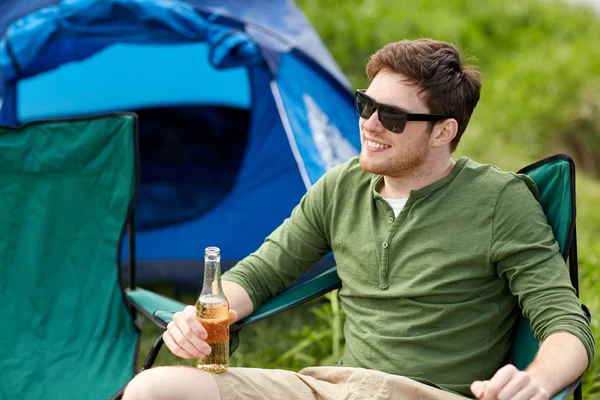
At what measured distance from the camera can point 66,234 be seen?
2.88 metres

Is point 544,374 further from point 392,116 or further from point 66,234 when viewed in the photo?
point 66,234

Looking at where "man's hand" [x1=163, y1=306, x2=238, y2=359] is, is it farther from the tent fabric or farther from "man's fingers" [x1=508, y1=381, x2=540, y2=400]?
the tent fabric

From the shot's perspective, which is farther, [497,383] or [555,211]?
[555,211]

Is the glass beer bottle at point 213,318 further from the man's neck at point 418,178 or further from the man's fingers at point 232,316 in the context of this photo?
the man's neck at point 418,178

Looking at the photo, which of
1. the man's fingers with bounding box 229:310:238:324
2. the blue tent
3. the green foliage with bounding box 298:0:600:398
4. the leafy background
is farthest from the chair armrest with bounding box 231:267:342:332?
the green foliage with bounding box 298:0:600:398

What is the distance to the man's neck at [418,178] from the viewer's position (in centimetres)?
219

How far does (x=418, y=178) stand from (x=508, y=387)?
2.12 ft

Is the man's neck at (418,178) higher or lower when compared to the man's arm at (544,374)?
higher

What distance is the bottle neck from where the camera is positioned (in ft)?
6.60

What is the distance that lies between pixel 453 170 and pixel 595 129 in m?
4.33

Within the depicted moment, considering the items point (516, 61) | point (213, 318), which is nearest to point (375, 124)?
point (213, 318)

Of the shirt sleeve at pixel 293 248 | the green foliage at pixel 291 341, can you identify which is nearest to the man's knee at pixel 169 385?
the shirt sleeve at pixel 293 248

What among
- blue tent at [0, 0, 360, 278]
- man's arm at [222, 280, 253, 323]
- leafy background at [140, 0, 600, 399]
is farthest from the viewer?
leafy background at [140, 0, 600, 399]

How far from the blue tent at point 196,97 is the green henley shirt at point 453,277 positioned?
94 cm
